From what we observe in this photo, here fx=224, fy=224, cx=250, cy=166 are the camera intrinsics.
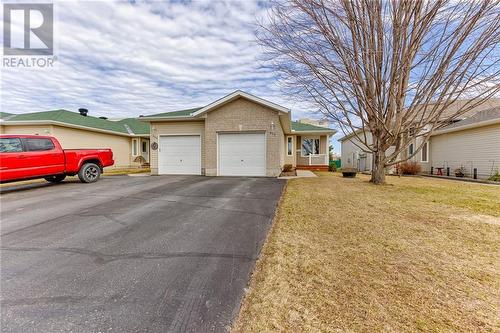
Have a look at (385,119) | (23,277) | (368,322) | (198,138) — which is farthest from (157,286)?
(198,138)

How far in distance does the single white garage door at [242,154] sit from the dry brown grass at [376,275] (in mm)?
7619

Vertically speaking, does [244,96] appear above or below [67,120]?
above

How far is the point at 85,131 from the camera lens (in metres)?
17.3

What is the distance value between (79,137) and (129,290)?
18.9 metres

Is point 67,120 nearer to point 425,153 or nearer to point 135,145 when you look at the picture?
point 135,145

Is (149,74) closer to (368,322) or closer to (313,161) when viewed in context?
(313,161)

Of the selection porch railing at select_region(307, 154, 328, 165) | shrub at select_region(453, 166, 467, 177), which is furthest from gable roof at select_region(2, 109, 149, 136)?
shrub at select_region(453, 166, 467, 177)

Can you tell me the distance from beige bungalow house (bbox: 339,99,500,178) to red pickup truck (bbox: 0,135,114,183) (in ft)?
42.4

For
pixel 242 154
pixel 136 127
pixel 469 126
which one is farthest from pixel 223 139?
pixel 469 126

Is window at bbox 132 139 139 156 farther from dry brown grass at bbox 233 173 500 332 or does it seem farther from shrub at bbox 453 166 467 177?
shrub at bbox 453 166 467 177

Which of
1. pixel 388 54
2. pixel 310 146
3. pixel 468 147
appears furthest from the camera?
pixel 310 146

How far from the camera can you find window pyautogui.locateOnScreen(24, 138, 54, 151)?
26.5 ft

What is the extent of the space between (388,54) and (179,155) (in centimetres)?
1174

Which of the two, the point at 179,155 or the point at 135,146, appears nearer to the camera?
the point at 179,155
